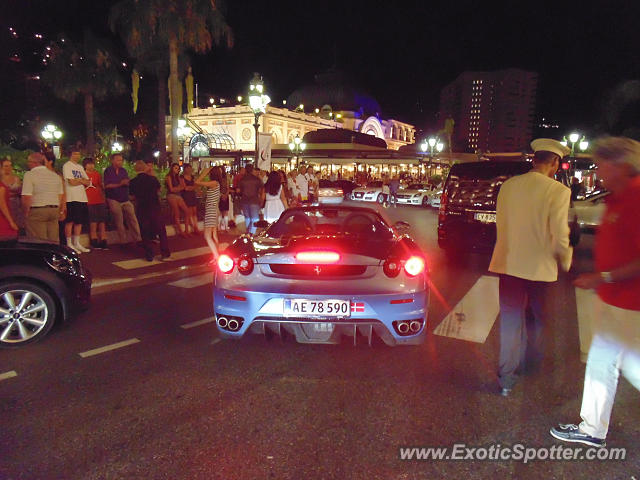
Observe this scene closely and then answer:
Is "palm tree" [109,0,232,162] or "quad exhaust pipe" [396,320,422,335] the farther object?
"palm tree" [109,0,232,162]

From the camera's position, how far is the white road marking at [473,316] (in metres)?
4.89

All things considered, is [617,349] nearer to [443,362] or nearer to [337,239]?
[443,362]

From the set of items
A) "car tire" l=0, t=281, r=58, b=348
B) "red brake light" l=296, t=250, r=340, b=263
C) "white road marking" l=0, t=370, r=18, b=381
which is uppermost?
"red brake light" l=296, t=250, r=340, b=263

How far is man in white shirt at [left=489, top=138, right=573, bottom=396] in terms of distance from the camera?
3223 millimetres

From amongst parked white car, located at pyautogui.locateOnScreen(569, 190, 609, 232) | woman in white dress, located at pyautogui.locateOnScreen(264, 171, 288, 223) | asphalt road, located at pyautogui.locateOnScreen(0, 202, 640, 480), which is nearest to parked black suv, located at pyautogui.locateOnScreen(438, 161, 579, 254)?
parked white car, located at pyautogui.locateOnScreen(569, 190, 609, 232)

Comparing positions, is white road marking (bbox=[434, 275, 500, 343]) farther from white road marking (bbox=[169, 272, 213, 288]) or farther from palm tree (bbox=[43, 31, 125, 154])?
palm tree (bbox=[43, 31, 125, 154])

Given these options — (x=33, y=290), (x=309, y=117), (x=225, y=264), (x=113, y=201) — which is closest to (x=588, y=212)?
(x=225, y=264)

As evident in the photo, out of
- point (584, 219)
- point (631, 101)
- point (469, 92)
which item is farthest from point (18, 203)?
point (469, 92)

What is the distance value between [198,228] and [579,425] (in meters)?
11.2

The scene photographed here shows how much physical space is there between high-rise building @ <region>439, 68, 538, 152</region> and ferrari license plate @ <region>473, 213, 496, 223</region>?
16934cm

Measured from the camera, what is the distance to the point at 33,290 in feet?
14.5

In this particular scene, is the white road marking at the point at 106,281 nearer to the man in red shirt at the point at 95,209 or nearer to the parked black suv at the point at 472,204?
the man in red shirt at the point at 95,209

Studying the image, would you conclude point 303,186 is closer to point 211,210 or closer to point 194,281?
point 211,210

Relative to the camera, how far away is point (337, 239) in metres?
4.33
